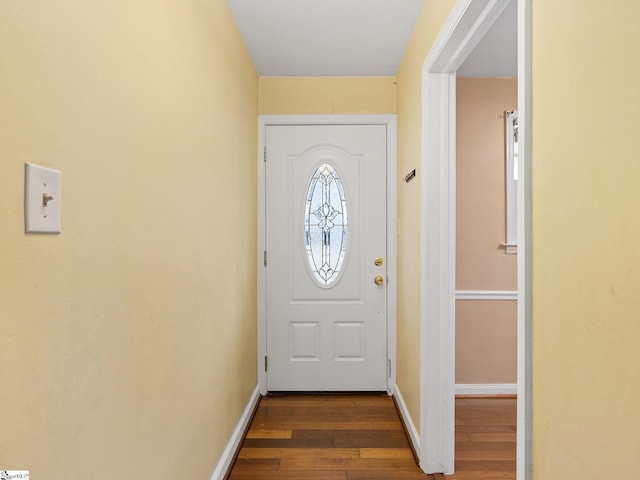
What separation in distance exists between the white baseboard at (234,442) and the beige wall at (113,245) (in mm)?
115

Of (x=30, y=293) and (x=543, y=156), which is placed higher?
(x=543, y=156)

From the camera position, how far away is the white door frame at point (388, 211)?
2990mm

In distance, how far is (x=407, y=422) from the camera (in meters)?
2.45

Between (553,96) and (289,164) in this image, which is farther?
(289,164)

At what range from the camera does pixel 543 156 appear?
0.95 meters

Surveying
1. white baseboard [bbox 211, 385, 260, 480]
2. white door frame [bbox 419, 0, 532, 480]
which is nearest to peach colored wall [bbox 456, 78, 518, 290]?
white door frame [bbox 419, 0, 532, 480]

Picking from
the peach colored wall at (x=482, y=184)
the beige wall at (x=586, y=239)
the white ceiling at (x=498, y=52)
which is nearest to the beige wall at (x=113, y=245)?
the beige wall at (x=586, y=239)

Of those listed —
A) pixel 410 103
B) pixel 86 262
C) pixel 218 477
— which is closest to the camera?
pixel 86 262

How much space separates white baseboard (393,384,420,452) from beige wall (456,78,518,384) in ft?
1.64

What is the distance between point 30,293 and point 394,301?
2545mm

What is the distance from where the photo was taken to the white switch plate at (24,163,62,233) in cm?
69

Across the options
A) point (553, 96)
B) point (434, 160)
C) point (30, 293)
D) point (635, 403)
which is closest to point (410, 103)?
point (434, 160)

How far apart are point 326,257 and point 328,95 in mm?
1213

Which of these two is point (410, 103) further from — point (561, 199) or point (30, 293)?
point (30, 293)
